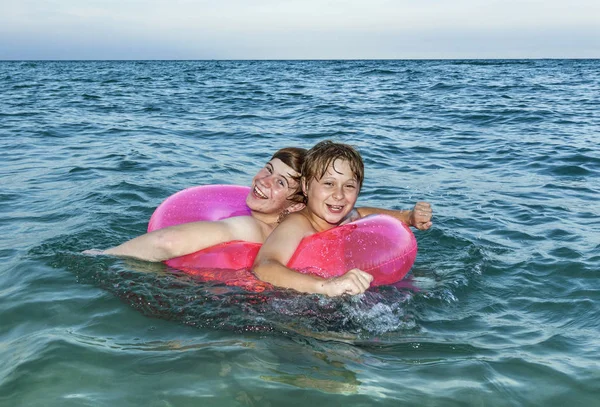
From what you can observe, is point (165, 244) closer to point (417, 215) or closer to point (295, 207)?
point (295, 207)

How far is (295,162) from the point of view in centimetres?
486

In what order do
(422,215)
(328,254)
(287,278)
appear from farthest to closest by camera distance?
1. (422,215)
2. (328,254)
3. (287,278)

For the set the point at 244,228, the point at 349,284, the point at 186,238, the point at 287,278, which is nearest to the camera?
the point at 349,284

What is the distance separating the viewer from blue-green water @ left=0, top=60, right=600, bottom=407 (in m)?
3.17

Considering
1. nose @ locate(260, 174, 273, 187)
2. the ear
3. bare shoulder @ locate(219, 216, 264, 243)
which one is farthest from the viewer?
the ear

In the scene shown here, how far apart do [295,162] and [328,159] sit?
46 cm

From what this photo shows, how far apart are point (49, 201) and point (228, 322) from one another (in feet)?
13.7

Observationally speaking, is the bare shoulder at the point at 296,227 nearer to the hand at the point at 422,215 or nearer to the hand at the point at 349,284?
the hand at the point at 349,284

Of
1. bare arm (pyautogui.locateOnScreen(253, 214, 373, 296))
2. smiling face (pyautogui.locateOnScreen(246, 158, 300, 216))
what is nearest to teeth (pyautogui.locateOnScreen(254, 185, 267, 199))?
smiling face (pyautogui.locateOnScreen(246, 158, 300, 216))

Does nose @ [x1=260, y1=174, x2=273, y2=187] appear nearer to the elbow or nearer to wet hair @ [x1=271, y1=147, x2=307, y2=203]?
wet hair @ [x1=271, y1=147, x2=307, y2=203]

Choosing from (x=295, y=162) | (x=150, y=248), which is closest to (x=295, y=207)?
(x=295, y=162)

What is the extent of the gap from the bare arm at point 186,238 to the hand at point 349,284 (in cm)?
106

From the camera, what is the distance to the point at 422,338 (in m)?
3.88

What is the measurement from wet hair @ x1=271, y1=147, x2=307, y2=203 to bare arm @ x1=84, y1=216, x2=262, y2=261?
1.38ft
